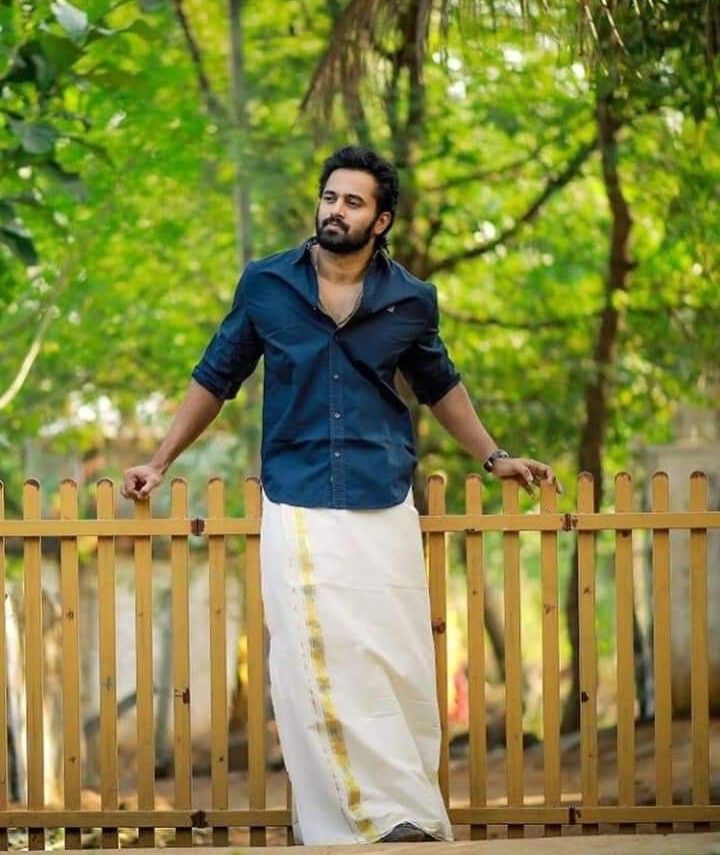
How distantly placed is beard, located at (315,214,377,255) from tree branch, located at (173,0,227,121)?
8565 mm

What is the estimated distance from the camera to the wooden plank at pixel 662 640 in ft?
18.8

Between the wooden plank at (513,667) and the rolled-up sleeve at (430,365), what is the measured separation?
1.86ft

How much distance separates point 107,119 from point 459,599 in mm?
14453

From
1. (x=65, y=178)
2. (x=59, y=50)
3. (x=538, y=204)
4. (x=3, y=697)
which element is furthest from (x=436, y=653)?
(x=538, y=204)

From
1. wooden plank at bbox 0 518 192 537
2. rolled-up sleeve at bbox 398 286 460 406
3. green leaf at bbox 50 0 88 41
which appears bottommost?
wooden plank at bbox 0 518 192 537

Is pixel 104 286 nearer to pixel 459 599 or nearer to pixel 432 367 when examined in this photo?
pixel 432 367

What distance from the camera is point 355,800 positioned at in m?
5.02

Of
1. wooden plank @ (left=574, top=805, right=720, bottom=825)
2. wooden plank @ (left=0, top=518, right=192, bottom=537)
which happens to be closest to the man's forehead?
wooden plank @ (left=0, top=518, right=192, bottom=537)

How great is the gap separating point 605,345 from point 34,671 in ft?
27.9

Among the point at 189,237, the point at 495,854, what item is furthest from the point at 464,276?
the point at 495,854

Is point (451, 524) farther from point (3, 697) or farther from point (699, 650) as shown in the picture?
point (3, 697)

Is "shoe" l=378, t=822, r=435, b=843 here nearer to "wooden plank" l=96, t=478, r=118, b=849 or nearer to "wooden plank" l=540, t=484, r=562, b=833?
"wooden plank" l=540, t=484, r=562, b=833

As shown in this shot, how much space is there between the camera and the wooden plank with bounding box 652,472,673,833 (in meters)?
5.74

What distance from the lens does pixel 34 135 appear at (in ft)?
21.7
